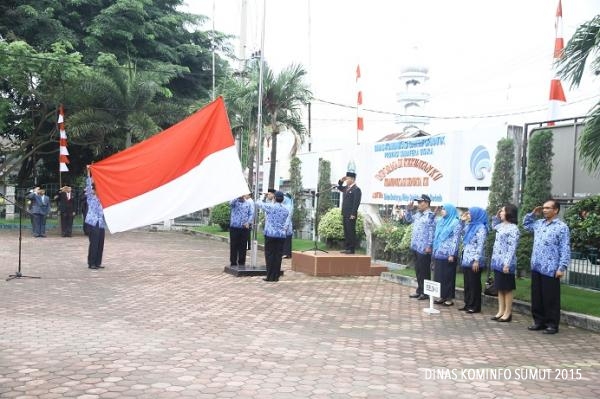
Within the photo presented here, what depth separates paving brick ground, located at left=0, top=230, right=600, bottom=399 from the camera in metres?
4.94

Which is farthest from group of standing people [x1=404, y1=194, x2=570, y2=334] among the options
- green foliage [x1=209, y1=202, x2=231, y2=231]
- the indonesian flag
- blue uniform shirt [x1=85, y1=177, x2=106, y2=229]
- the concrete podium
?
green foliage [x1=209, y1=202, x2=231, y2=231]

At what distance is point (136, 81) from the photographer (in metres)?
23.6

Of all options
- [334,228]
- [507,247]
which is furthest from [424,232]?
[334,228]

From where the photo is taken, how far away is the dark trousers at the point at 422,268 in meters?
9.87

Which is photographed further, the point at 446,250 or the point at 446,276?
the point at 446,276

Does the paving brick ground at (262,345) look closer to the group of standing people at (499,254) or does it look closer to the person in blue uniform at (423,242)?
the group of standing people at (499,254)

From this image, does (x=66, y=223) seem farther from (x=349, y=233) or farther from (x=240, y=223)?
(x=349, y=233)

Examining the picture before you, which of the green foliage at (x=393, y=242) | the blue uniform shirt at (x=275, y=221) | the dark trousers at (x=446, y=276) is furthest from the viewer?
the green foliage at (x=393, y=242)

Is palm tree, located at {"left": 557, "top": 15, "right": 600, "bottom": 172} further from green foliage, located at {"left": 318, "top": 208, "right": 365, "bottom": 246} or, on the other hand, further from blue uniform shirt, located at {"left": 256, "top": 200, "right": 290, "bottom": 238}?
green foliage, located at {"left": 318, "top": 208, "right": 365, "bottom": 246}

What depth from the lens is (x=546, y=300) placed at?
7.50 metres

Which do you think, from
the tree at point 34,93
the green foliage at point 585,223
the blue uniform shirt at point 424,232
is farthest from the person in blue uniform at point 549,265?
the tree at point 34,93

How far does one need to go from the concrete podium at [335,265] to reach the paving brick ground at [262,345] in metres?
1.13

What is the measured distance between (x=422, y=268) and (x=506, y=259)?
2.06m

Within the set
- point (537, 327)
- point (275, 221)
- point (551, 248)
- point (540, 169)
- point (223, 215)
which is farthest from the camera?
point (223, 215)
